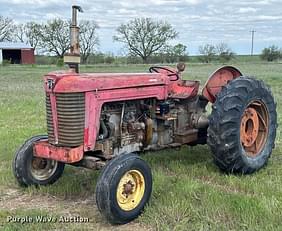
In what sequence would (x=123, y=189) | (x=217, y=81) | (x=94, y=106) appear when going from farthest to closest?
(x=217, y=81), (x=94, y=106), (x=123, y=189)

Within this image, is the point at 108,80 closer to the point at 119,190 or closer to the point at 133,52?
the point at 119,190

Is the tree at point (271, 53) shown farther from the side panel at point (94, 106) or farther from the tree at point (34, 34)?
the side panel at point (94, 106)

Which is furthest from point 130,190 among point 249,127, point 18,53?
point 18,53

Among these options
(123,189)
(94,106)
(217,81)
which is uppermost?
(217,81)

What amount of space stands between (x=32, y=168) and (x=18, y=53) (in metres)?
62.8

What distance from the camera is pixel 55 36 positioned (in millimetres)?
65312

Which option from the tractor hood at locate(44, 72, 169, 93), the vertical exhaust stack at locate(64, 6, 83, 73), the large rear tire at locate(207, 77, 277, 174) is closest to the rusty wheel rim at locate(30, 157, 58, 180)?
the tractor hood at locate(44, 72, 169, 93)

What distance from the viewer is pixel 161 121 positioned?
219 inches

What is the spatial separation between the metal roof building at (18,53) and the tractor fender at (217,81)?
59.5 m

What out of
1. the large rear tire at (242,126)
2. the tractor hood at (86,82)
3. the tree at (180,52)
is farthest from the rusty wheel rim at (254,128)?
the tree at (180,52)

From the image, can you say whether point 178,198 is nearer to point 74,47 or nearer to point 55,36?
point 74,47

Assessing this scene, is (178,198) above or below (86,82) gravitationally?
below

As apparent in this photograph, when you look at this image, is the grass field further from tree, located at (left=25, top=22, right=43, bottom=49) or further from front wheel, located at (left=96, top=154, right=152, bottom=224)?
tree, located at (left=25, top=22, right=43, bottom=49)

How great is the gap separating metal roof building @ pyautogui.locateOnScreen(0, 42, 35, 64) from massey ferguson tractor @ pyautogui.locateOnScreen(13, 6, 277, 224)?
5976 centimetres
